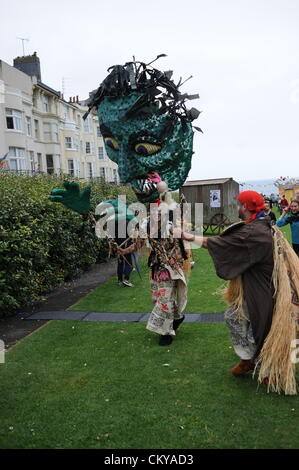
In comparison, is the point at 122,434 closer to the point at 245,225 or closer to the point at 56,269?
the point at 245,225

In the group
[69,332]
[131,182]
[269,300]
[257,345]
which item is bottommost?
[69,332]

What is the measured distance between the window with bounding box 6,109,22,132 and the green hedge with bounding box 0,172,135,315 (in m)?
20.5

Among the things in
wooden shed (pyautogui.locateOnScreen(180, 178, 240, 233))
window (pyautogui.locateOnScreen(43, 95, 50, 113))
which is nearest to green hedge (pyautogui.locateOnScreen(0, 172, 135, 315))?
wooden shed (pyautogui.locateOnScreen(180, 178, 240, 233))

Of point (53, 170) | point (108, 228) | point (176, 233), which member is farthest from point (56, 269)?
point (53, 170)

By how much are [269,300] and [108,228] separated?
200 centimetres

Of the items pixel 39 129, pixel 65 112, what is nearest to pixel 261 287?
pixel 39 129

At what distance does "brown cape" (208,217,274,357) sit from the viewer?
3959 millimetres

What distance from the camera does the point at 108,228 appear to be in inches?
193

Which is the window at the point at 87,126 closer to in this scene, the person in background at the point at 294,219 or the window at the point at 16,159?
the window at the point at 16,159

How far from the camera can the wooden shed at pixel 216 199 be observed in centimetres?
1786

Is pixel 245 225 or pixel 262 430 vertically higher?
pixel 245 225

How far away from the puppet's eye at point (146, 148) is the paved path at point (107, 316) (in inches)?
102

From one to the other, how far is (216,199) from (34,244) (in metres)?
12.0

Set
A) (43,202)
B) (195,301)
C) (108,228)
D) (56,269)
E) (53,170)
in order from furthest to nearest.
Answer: (53,170) < (56,269) < (43,202) < (195,301) < (108,228)
